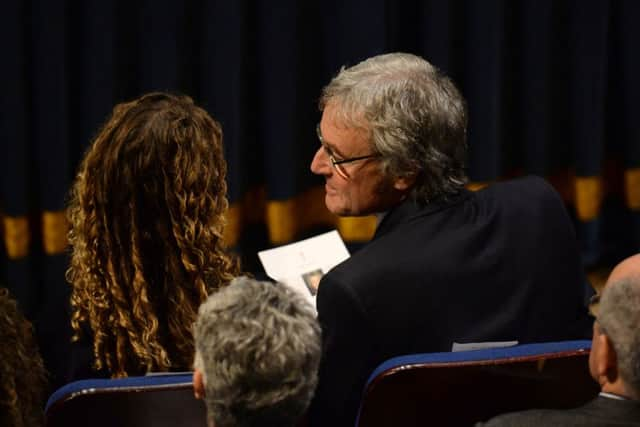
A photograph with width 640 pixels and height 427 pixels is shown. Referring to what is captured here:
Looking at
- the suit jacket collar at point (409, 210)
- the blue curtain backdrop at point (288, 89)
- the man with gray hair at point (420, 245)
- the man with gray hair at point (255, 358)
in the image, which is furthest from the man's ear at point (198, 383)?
the blue curtain backdrop at point (288, 89)

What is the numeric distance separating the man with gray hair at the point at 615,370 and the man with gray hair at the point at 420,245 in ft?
1.14

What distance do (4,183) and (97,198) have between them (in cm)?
134

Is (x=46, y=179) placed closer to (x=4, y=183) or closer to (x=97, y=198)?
(x=4, y=183)

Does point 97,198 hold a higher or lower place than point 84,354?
higher

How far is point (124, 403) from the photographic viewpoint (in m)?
1.31

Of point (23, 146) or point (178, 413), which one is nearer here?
point (178, 413)

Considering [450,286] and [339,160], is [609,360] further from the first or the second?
[339,160]

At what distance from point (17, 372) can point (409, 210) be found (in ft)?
2.39

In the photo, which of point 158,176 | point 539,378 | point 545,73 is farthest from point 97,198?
point 545,73

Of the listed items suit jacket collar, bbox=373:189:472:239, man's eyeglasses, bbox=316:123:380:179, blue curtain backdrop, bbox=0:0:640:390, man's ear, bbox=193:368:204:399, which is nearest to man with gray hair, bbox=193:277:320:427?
man's ear, bbox=193:368:204:399

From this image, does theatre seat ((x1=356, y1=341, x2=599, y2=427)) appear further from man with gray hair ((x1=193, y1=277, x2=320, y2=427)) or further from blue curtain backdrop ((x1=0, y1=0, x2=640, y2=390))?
Result: blue curtain backdrop ((x1=0, y1=0, x2=640, y2=390))

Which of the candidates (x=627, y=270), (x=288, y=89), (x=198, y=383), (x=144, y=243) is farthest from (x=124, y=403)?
(x=288, y=89)

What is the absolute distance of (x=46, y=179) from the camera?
292 cm

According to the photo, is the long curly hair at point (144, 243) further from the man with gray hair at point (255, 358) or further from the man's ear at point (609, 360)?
the man's ear at point (609, 360)
